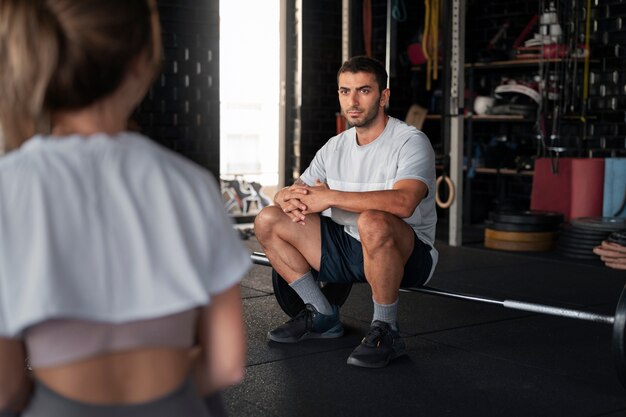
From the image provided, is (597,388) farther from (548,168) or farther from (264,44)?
(264,44)

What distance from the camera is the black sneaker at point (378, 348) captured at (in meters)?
2.61

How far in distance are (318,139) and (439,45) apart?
1074mm

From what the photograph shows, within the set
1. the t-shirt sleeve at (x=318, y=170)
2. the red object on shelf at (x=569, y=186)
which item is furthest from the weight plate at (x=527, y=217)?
the t-shirt sleeve at (x=318, y=170)

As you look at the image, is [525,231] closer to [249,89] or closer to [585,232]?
[585,232]

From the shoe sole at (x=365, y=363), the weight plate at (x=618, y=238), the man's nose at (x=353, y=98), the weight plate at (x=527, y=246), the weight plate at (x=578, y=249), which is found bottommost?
the weight plate at (x=527, y=246)

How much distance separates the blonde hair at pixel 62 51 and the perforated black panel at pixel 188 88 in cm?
483

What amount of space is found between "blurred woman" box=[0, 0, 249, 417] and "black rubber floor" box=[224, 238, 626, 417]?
1.41 metres

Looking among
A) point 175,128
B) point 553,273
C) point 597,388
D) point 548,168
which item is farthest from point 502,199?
point 597,388

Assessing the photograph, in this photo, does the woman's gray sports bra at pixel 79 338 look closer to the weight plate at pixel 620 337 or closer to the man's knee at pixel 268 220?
the weight plate at pixel 620 337

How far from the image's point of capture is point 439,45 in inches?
240

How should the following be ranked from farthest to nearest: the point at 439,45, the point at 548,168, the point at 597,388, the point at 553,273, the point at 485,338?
1. the point at 439,45
2. the point at 548,168
3. the point at 553,273
4. the point at 485,338
5. the point at 597,388

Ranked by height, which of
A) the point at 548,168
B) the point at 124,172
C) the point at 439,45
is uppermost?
the point at 439,45

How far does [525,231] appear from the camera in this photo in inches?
198

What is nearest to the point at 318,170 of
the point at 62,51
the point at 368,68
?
Answer: the point at 368,68
